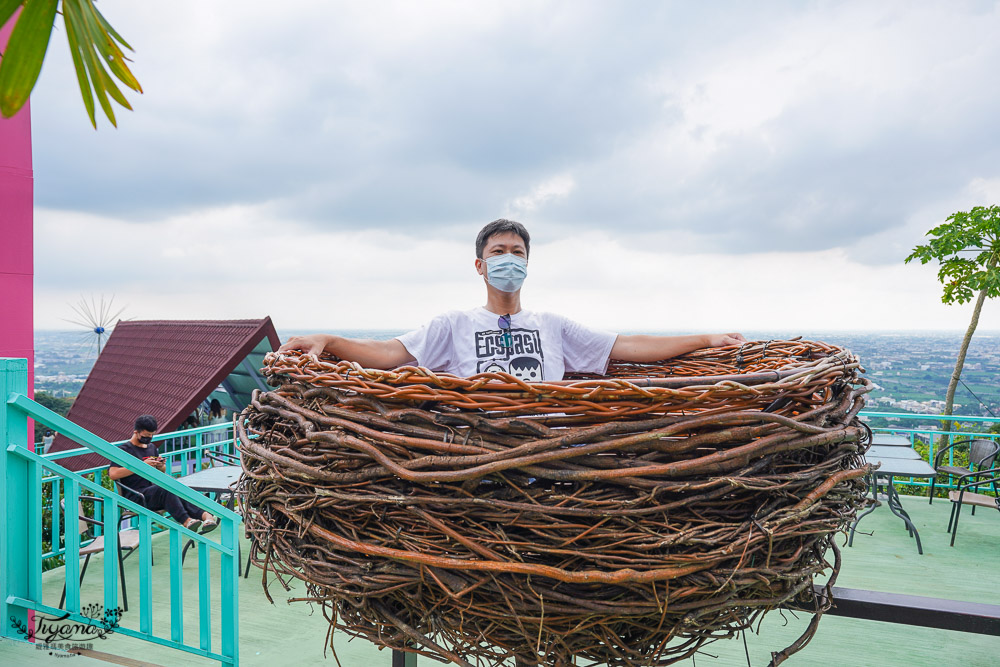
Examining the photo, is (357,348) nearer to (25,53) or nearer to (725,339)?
(25,53)

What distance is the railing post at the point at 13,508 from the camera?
5.78ft

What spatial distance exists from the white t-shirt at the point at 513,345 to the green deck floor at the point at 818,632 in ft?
2.60

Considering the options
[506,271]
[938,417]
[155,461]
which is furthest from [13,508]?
[938,417]

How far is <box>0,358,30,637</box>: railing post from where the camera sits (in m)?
1.76

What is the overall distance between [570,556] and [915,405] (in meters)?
6.46

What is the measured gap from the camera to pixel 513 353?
128 centimetres

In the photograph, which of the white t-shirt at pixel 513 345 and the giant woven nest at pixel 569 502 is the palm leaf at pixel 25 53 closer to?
the giant woven nest at pixel 569 502

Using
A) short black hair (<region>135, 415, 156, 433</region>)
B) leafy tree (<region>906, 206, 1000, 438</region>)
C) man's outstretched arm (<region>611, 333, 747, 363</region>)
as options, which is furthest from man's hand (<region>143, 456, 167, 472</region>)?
leafy tree (<region>906, 206, 1000, 438</region>)

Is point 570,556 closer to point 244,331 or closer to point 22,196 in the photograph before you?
point 22,196

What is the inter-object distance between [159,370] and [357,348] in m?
8.56

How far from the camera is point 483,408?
0.57 m

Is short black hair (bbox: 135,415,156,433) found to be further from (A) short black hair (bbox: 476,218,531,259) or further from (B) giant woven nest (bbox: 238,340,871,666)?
(B) giant woven nest (bbox: 238,340,871,666)

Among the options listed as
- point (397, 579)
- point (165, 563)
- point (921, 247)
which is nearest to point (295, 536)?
point (397, 579)

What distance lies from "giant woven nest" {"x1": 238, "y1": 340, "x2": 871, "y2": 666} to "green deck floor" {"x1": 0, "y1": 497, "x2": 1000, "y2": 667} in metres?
1.11
